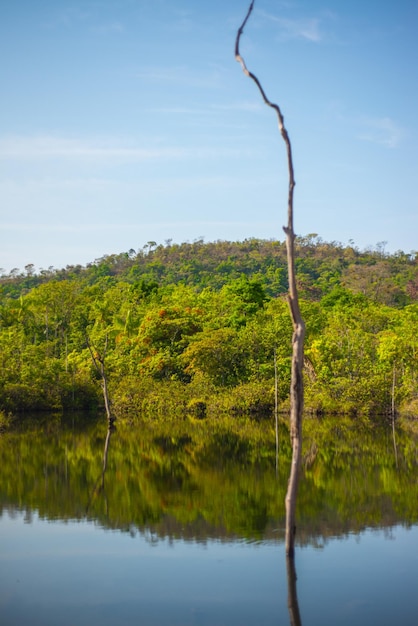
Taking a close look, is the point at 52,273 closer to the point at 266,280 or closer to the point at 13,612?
the point at 266,280

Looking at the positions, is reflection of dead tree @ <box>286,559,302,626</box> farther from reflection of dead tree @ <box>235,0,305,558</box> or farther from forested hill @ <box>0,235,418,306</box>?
forested hill @ <box>0,235,418,306</box>

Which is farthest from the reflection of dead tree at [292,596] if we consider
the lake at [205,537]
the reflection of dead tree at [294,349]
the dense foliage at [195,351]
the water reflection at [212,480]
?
the dense foliage at [195,351]

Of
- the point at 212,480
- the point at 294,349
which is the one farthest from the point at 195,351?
the point at 294,349

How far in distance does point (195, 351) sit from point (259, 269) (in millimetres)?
43538

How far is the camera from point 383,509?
1595 cm

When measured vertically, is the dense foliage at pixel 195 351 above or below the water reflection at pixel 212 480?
above

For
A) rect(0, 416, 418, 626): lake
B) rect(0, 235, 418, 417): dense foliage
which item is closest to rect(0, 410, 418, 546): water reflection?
rect(0, 416, 418, 626): lake

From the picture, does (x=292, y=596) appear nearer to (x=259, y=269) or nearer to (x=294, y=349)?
(x=294, y=349)

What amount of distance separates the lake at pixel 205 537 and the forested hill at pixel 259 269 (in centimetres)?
4606

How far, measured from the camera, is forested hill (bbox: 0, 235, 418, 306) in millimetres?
72062

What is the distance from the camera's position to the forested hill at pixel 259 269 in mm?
72062

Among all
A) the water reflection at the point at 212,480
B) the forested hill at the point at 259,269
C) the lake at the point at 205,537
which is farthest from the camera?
the forested hill at the point at 259,269

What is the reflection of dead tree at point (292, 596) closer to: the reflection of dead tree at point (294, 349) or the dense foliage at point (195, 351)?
the reflection of dead tree at point (294, 349)

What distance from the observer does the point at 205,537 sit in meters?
14.1
